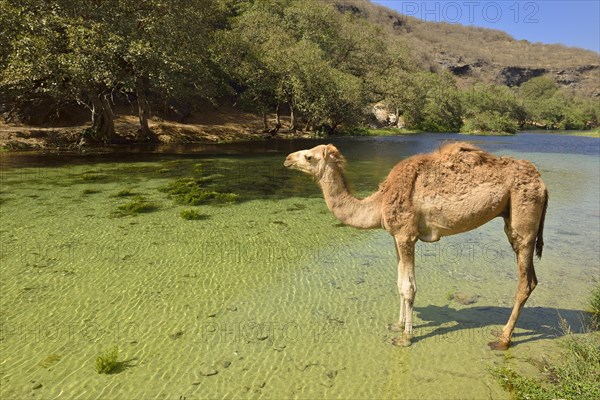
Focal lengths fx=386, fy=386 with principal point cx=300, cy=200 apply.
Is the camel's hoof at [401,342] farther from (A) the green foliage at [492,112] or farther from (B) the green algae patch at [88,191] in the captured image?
(A) the green foliage at [492,112]

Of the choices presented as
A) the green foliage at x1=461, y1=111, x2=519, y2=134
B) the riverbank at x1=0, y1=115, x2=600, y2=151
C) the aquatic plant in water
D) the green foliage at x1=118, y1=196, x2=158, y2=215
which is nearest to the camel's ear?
the green foliage at x1=118, y1=196, x2=158, y2=215

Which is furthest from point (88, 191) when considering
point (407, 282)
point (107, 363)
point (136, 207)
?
point (407, 282)

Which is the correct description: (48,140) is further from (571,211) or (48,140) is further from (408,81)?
(408,81)

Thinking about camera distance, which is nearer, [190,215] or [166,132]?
[190,215]

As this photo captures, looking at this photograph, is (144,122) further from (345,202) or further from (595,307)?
(595,307)

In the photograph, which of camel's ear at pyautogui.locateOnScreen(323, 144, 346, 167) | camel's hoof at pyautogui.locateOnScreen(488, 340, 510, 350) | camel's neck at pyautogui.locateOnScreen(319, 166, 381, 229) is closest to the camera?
camel's hoof at pyautogui.locateOnScreen(488, 340, 510, 350)

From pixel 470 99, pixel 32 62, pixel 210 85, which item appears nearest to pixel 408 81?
pixel 470 99

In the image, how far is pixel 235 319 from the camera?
7078mm

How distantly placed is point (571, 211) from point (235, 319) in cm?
1506

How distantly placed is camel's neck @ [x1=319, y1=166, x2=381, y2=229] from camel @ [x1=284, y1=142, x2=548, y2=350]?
0.11ft

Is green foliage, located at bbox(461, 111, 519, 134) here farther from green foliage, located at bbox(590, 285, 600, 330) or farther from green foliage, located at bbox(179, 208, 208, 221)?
green foliage, located at bbox(590, 285, 600, 330)

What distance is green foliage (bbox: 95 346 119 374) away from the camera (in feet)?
17.9

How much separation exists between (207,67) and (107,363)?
118 feet

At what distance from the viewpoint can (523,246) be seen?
6.11 meters
